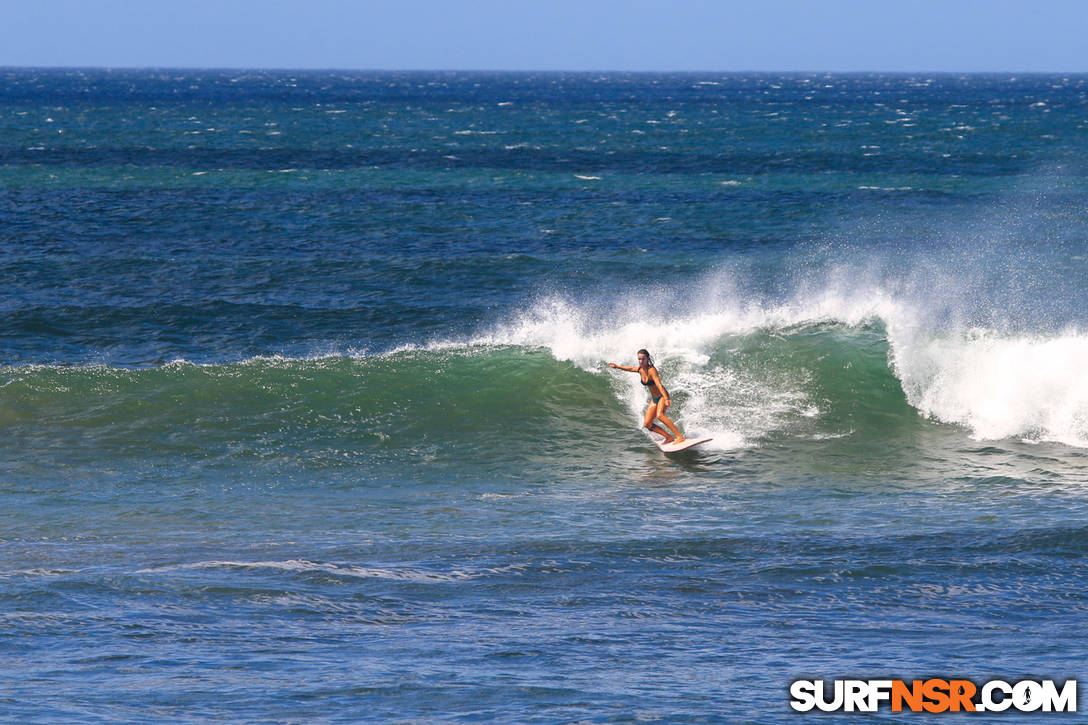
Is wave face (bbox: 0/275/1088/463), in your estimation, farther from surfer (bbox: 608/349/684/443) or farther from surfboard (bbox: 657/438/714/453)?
surfer (bbox: 608/349/684/443)

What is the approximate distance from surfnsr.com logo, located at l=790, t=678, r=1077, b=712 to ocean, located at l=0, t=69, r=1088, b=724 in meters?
0.16

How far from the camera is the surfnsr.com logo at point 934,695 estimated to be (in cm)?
852

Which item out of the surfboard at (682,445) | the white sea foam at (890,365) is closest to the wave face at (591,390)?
the white sea foam at (890,365)

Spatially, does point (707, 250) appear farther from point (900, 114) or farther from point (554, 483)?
point (900, 114)

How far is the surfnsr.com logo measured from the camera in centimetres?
852

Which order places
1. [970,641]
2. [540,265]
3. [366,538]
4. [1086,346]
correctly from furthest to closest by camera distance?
[540,265], [1086,346], [366,538], [970,641]

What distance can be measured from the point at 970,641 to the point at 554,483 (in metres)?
6.94

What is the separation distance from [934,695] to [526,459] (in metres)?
9.18

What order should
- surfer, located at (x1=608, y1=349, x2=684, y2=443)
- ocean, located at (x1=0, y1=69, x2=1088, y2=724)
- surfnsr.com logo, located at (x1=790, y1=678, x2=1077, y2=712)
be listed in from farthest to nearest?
1. surfer, located at (x1=608, y1=349, x2=684, y2=443)
2. ocean, located at (x1=0, y1=69, x2=1088, y2=724)
3. surfnsr.com logo, located at (x1=790, y1=678, x2=1077, y2=712)

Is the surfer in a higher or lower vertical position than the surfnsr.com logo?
higher

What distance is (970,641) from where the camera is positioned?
9.97m

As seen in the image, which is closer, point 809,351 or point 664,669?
point 664,669

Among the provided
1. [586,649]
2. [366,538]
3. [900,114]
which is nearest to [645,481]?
[366,538]

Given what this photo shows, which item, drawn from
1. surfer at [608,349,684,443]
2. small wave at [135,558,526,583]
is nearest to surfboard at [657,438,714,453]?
surfer at [608,349,684,443]
